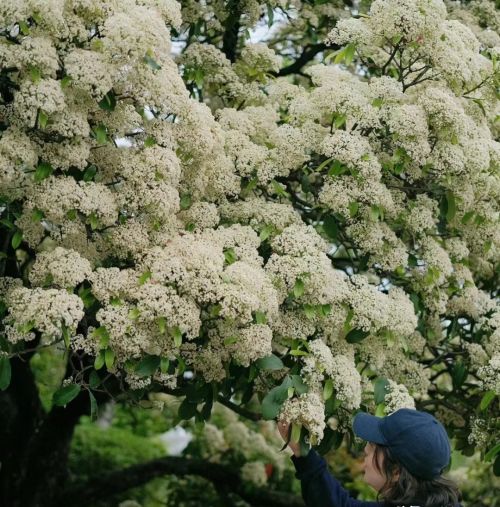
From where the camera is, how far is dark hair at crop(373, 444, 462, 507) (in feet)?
11.6

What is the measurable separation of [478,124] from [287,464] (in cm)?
599

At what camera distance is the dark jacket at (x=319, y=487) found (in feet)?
12.8

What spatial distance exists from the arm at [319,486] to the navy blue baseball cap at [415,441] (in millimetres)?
302

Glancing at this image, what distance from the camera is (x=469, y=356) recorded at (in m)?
6.51

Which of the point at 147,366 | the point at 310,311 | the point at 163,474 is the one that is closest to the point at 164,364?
the point at 147,366

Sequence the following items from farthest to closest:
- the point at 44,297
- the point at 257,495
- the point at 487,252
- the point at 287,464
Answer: the point at 287,464
the point at 257,495
the point at 487,252
the point at 44,297

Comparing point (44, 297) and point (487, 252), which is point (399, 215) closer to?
point (487, 252)

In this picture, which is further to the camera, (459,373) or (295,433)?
(459,373)

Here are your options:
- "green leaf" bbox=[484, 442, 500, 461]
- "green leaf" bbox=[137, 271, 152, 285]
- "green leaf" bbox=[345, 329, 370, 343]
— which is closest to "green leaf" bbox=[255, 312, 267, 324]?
"green leaf" bbox=[137, 271, 152, 285]

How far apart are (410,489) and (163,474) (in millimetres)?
6551

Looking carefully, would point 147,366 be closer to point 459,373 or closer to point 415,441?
point 415,441

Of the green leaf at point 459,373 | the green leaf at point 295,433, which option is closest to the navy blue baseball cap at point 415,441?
the green leaf at point 295,433

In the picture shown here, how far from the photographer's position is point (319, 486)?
3988 mm

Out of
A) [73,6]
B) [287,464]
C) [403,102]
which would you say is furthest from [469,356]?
[287,464]
